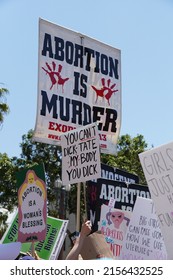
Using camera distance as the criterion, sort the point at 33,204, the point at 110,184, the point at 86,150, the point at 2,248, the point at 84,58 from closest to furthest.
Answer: the point at 2,248
the point at 33,204
the point at 86,150
the point at 110,184
the point at 84,58

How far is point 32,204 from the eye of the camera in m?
7.59

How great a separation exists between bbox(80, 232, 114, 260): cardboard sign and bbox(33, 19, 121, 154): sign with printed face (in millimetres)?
4894

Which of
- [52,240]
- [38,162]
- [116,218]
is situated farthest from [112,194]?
[38,162]

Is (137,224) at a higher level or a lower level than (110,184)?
lower

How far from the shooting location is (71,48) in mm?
10508

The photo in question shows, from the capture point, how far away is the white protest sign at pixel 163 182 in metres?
4.94

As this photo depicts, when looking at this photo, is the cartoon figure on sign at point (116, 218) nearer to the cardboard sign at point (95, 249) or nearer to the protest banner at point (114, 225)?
the protest banner at point (114, 225)

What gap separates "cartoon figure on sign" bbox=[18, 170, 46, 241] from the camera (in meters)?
7.43

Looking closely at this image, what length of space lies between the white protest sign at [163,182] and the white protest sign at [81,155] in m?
2.73

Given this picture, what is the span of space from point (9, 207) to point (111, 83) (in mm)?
23099

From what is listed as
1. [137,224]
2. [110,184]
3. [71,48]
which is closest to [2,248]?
[137,224]

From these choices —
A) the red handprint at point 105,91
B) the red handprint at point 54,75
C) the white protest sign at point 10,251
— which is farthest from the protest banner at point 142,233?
the red handprint at point 105,91

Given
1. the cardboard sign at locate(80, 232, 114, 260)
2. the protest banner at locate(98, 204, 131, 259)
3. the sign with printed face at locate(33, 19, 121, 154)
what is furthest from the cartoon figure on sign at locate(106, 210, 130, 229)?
the cardboard sign at locate(80, 232, 114, 260)
